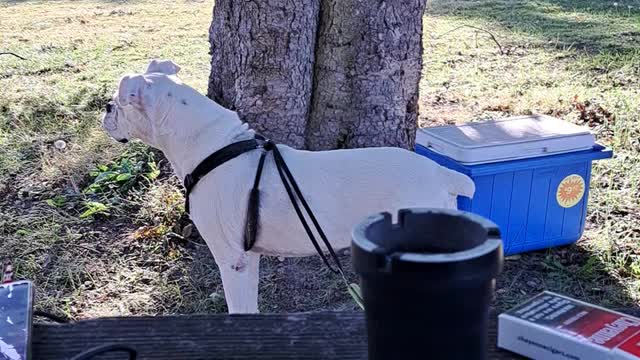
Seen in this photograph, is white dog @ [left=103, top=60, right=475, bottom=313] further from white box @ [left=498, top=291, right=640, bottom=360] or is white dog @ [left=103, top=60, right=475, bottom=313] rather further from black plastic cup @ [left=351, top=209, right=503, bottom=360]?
black plastic cup @ [left=351, top=209, right=503, bottom=360]

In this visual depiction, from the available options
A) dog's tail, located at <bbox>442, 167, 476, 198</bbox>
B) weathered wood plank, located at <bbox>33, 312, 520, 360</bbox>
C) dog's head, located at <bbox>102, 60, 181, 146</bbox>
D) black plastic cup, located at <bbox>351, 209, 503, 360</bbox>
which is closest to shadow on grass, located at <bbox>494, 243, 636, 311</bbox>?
dog's tail, located at <bbox>442, 167, 476, 198</bbox>

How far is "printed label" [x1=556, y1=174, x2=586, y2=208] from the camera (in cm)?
374

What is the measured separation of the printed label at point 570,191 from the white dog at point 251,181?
3.87 feet

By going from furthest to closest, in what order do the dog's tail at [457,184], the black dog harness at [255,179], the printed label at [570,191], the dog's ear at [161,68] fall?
the printed label at [570,191] < the dog's ear at [161,68] < the dog's tail at [457,184] < the black dog harness at [255,179]

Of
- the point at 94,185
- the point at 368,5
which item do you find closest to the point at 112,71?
the point at 94,185

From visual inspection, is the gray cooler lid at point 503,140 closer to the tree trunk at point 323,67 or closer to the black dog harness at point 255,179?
the tree trunk at point 323,67

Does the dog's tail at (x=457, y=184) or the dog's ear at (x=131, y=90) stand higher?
the dog's ear at (x=131, y=90)

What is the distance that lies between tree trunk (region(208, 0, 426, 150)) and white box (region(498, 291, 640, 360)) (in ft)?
8.63

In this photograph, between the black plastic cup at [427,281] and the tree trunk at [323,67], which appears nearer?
the black plastic cup at [427,281]

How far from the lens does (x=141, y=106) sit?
2.66 meters

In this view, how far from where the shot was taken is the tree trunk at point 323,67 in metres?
3.64

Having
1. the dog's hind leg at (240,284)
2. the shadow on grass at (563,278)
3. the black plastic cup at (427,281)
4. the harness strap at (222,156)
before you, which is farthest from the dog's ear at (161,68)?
the black plastic cup at (427,281)

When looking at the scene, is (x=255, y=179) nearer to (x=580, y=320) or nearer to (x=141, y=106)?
(x=141, y=106)

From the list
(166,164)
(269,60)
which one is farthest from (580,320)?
(166,164)
